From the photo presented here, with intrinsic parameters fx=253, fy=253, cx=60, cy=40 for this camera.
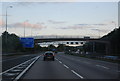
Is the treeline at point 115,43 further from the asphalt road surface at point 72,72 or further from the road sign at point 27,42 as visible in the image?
the asphalt road surface at point 72,72

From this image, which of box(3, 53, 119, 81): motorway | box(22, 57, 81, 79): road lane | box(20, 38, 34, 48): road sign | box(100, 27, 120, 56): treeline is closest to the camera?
box(22, 57, 81, 79): road lane

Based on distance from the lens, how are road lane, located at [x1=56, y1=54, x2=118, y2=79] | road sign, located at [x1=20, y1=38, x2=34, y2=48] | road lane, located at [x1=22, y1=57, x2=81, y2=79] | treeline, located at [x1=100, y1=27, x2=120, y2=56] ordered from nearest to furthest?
road lane, located at [x1=22, y1=57, x2=81, y2=79] → road lane, located at [x1=56, y1=54, x2=118, y2=79] → road sign, located at [x1=20, y1=38, x2=34, y2=48] → treeline, located at [x1=100, y1=27, x2=120, y2=56]

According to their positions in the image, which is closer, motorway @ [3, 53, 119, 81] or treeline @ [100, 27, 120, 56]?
motorway @ [3, 53, 119, 81]

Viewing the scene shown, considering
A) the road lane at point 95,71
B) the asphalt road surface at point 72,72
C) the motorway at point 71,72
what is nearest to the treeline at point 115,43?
the road lane at point 95,71

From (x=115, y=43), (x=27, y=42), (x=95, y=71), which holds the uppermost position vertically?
(x=27, y=42)

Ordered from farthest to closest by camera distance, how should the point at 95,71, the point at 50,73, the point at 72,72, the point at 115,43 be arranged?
1. the point at 115,43
2. the point at 95,71
3. the point at 72,72
4. the point at 50,73

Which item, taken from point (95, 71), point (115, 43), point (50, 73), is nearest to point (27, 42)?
point (115, 43)

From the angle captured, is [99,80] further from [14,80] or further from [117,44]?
[117,44]

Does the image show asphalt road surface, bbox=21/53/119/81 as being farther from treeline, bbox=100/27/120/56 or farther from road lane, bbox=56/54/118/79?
treeline, bbox=100/27/120/56

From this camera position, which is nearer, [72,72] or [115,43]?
[72,72]

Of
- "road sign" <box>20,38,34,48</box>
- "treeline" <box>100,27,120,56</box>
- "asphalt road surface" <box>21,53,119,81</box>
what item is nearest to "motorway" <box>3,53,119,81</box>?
"asphalt road surface" <box>21,53,119,81</box>

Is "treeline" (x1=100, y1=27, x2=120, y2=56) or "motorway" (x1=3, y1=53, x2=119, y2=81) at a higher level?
"treeline" (x1=100, y1=27, x2=120, y2=56)

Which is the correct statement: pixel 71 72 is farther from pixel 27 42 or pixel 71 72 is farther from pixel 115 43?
pixel 115 43

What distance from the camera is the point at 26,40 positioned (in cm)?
7169
